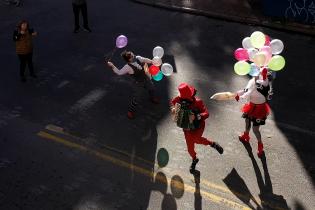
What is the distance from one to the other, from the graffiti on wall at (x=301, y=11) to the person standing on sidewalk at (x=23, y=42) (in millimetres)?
8390

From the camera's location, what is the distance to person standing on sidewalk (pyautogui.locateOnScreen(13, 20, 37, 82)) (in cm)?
1026

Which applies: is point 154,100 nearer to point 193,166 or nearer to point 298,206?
point 193,166

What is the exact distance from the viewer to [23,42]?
10359mm

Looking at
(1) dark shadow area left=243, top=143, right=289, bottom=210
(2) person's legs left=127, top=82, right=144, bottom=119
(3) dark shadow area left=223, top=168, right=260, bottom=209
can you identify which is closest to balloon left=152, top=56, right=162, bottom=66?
(2) person's legs left=127, top=82, right=144, bottom=119

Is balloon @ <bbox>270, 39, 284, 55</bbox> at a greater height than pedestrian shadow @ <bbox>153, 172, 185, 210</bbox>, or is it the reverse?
balloon @ <bbox>270, 39, 284, 55</bbox>

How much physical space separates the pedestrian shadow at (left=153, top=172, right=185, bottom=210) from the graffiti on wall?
8.77 metres

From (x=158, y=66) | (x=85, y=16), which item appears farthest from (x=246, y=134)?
(x=85, y=16)

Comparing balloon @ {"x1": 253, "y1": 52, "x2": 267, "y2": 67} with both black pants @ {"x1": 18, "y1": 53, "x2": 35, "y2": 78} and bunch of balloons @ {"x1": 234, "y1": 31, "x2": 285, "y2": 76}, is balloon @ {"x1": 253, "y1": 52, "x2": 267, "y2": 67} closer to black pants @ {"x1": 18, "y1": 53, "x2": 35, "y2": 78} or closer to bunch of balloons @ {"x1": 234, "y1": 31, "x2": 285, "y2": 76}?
bunch of balloons @ {"x1": 234, "y1": 31, "x2": 285, "y2": 76}

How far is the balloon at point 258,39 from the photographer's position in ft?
23.0

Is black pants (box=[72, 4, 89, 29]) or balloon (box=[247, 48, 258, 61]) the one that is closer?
balloon (box=[247, 48, 258, 61])

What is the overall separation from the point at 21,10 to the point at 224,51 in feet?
28.6

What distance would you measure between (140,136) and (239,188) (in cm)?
239

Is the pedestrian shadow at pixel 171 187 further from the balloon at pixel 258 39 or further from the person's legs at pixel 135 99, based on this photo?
the balloon at pixel 258 39

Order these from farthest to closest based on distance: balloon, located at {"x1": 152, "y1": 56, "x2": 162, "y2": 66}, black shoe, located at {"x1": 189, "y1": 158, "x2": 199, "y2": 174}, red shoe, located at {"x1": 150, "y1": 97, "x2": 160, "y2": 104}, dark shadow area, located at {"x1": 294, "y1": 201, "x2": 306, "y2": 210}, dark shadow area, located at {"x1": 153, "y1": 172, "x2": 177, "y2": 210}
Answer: red shoe, located at {"x1": 150, "y1": 97, "x2": 160, "y2": 104}, balloon, located at {"x1": 152, "y1": 56, "x2": 162, "y2": 66}, black shoe, located at {"x1": 189, "y1": 158, "x2": 199, "y2": 174}, dark shadow area, located at {"x1": 153, "y1": 172, "x2": 177, "y2": 210}, dark shadow area, located at {"x1": 294, "y1": 201, "x2": 306, "y2": 210}
